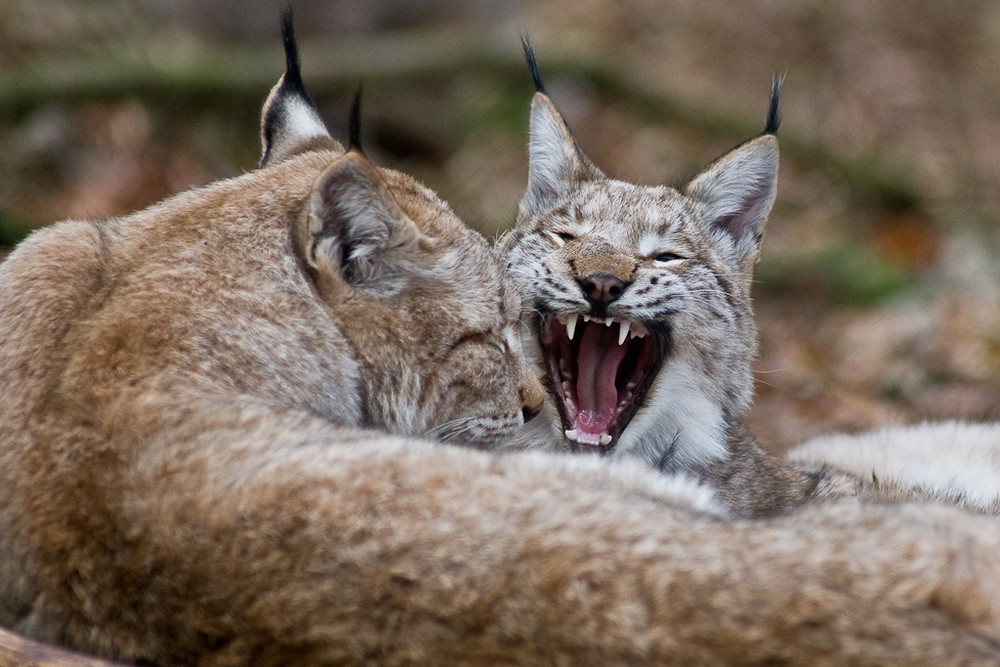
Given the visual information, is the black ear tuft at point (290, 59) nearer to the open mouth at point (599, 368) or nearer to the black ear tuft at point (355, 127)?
the black ear tuft at point (355, 127)

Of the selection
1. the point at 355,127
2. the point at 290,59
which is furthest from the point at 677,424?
the point at 290,59

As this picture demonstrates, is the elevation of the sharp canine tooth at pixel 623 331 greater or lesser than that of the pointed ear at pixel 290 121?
lesser

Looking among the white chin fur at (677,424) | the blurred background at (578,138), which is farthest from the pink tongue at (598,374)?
the blurred background at (578,138)

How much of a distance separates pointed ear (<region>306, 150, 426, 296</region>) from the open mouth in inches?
38.3

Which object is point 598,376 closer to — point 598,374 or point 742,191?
point 598,374

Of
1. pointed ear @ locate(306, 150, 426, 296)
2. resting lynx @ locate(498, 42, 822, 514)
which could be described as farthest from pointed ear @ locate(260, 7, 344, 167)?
resting lynx @ locate(498, 42, 822, 514)

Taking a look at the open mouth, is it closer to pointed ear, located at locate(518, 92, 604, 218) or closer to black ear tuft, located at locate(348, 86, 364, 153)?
pointed ear, located at locate(518, 92, 604, 218)

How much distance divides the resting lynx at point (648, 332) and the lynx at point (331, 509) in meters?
0.75

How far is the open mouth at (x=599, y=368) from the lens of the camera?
15.2 feet

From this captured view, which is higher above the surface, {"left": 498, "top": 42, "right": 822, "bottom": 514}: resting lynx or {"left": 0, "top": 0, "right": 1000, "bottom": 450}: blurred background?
{"left": 0, "top": 0, "right": 1000, "bottom": 450}: blurred background

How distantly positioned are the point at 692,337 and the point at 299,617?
2505 mm

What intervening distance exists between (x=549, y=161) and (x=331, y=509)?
114 inches

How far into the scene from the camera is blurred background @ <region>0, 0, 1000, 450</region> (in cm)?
816

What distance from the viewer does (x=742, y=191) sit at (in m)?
5.23
